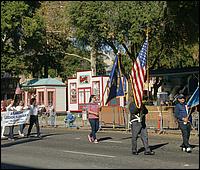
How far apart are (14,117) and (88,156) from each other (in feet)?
20.4

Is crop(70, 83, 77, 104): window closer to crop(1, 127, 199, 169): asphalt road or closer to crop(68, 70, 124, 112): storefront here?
crop(68, 70, 124, 112): storefront

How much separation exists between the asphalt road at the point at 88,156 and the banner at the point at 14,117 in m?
0.72

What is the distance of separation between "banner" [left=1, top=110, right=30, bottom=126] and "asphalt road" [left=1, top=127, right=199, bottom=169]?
72cm

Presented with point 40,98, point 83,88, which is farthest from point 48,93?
point 83,88

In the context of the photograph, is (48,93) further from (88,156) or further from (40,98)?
(88,156)

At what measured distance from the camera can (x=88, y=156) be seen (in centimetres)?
1452

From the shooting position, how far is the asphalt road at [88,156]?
12.5 meters

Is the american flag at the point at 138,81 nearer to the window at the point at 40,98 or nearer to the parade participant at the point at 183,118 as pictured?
the parade participant at the point at 183,118

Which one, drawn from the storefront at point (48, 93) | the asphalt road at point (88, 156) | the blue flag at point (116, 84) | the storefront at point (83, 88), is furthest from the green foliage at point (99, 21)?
the storefront at point (48, 93)

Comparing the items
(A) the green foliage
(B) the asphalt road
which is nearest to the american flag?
(A) the green foliage

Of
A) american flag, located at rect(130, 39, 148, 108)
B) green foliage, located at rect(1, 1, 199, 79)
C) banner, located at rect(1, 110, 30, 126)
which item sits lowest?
banner, located at rect(1, 110, 30, 126)

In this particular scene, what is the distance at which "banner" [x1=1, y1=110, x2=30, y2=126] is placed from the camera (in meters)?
19.4

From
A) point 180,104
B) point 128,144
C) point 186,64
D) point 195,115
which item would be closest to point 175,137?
point 195,115

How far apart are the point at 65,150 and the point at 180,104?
3870 millimetres
